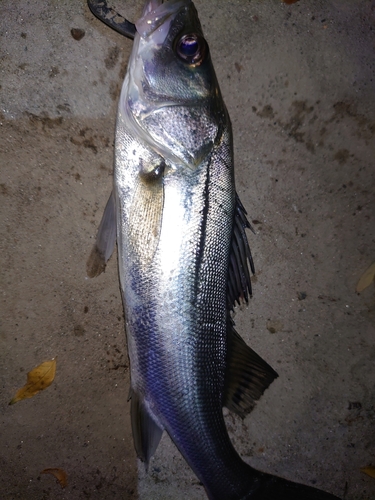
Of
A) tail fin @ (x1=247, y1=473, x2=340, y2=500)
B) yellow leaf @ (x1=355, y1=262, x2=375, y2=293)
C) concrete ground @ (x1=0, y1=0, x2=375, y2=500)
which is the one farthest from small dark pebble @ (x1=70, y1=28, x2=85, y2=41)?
tail fin @ (x1=247, y1=473, x2=340, y2=500)

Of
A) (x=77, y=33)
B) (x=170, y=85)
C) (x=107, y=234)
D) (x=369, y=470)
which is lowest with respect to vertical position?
(x=369, y=470)

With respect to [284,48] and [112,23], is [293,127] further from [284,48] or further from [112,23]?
[112,23]

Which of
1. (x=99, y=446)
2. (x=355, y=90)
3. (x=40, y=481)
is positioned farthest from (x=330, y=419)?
(x=355, y=90)

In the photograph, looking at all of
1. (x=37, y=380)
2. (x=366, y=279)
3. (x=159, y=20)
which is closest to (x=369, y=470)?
(x=366, y=279)

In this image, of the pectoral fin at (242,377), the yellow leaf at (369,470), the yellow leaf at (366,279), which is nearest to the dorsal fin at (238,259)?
the pectoral fin at (242,377)

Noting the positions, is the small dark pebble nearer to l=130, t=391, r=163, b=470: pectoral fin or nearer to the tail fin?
l=130, t=391, r=163, b=470: pectoral fin

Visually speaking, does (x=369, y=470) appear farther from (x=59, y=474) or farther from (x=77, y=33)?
(x=77, y=33)

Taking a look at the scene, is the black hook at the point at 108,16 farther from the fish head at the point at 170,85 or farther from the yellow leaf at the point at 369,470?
the yellow leaf at the point at 369,470
